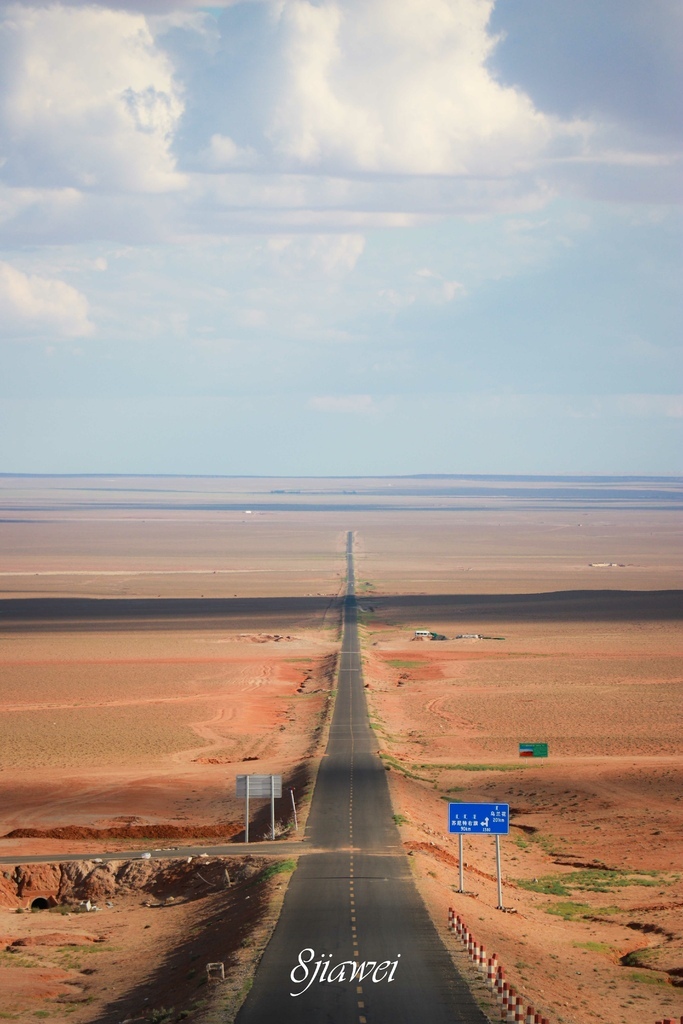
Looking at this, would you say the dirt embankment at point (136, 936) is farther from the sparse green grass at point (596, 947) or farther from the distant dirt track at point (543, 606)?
the distant dirt track at point (543, 606)

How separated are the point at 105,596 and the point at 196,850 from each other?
10285 cm

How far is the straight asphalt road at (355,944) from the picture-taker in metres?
24.6

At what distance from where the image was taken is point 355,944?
95.9ft

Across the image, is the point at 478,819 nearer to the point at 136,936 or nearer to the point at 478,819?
the point at 478,819

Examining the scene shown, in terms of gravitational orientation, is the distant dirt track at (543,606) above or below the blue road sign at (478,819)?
above

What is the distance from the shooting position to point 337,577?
6752 inches

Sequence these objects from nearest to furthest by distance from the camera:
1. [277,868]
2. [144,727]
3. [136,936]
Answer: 1. [136,936]
2. [277,868]
3. [144,727]

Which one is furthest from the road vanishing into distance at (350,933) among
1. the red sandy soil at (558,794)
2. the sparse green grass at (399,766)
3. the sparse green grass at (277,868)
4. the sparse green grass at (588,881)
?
the sparse green grass at (588,881)

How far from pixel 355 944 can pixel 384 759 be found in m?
29.7

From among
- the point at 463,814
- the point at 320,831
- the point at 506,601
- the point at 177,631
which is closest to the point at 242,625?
the point at 177,631

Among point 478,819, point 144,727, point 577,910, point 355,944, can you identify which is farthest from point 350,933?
point 144,727

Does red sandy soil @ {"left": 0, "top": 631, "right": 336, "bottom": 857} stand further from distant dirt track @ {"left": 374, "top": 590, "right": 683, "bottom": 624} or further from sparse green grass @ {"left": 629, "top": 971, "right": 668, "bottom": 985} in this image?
distant dirt track @ {"left": 374, "top": 590, "right": 683, "bottom": 624}

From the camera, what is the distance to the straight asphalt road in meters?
24.6

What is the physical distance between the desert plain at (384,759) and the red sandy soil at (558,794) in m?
0.15
